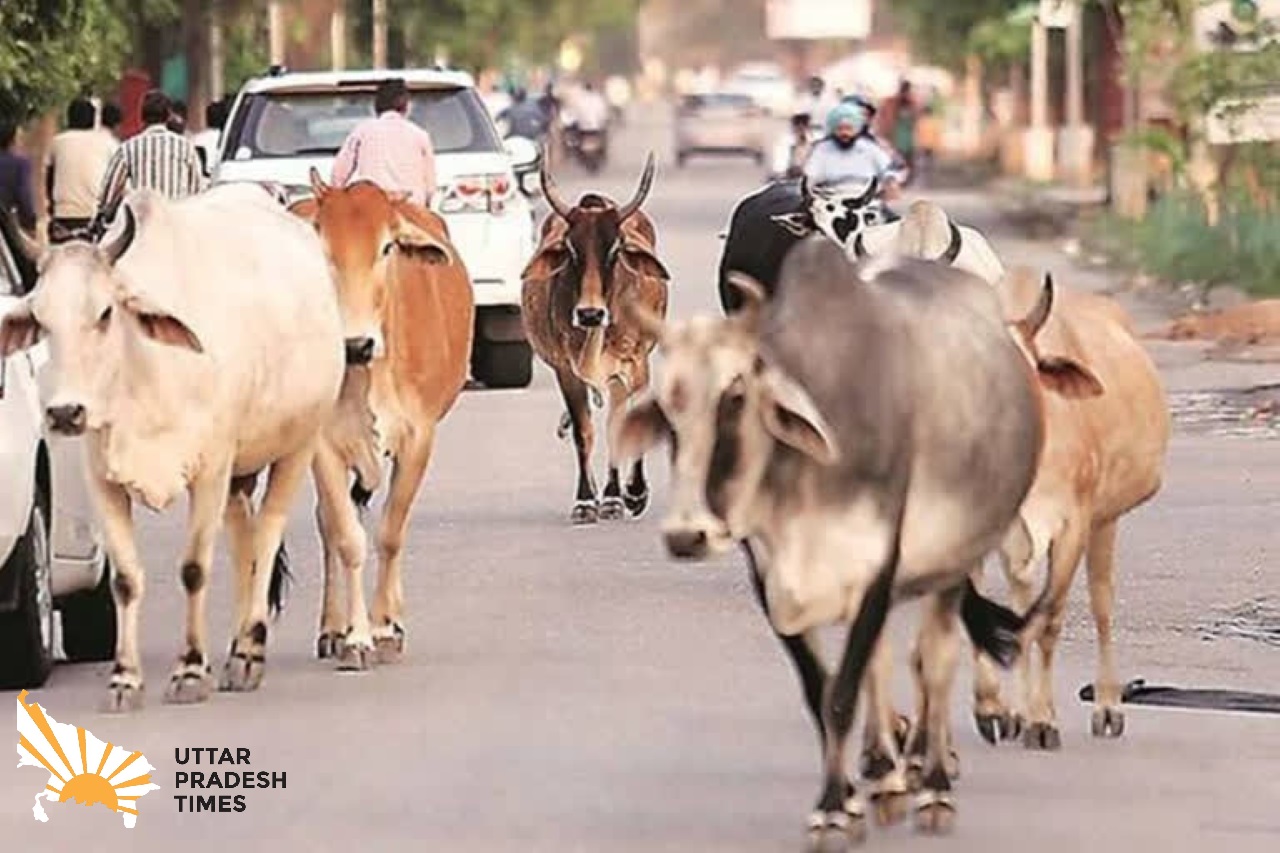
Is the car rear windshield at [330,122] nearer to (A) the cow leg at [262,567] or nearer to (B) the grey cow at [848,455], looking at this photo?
(A) the cow leg at [262,567]

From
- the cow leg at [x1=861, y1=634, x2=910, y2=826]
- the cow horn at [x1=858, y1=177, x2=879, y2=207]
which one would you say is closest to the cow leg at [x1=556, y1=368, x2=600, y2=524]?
the cow horn at [x1=858, y1=177, x2=879, y2=207]

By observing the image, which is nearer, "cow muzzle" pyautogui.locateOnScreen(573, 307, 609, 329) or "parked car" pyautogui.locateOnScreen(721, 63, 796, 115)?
"cow muzzle" pyautogui.locateOnScreen(573, 307, 609, 329)

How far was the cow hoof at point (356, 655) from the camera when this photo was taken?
601 inches

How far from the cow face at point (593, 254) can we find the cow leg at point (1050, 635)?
7030mm

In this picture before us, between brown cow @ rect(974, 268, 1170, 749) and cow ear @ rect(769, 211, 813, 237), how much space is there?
6.06 m

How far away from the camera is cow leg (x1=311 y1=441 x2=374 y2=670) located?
603 inches

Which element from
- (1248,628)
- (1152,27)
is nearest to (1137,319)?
(1152,27)

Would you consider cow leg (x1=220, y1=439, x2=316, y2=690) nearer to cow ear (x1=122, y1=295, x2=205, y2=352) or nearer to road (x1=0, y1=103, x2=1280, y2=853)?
road (x1=0, y1=103, x2=1280, y2=853)

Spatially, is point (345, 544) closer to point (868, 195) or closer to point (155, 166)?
point (868, 195)

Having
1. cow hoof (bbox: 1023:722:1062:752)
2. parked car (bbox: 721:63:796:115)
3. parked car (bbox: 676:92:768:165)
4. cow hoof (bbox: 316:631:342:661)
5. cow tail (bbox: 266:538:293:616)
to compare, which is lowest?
parked car (bbox: 721:63:796:115)

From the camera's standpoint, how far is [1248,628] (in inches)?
643

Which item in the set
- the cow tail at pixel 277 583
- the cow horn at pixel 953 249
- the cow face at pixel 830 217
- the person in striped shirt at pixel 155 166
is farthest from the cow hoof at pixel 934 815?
the person in striped shirt at pixel 155 166

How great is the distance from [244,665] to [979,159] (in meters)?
73.8

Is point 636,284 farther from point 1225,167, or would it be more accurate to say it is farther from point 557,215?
point 1225,167
